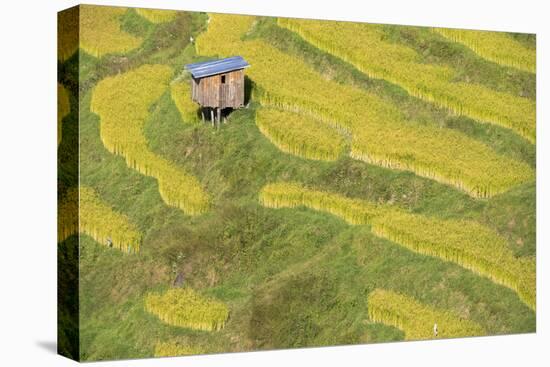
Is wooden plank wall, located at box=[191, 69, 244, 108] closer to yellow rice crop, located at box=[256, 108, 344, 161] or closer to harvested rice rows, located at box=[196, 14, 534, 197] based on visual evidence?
harvested rice rows, located at box=[196, 14, 534, 197]

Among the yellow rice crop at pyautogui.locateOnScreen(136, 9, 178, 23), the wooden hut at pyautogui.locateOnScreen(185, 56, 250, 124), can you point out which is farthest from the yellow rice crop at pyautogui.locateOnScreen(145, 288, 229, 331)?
the yellow rice crop at pyautogui.locateOnScreen(136, 9, 178, 23)

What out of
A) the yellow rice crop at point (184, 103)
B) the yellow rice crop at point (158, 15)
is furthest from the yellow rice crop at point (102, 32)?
the yellow rice crop at point (184, 103)

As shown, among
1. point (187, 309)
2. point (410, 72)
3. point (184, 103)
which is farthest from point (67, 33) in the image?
point (410, 72)

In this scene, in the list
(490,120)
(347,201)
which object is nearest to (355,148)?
(347,201)

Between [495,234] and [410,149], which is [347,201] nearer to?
[410,149]

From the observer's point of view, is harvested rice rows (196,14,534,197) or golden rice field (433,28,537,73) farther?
golden rice field (433,28,537,73)

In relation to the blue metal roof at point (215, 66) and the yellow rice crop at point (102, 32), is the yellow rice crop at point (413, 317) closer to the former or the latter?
the blue metal roof at point (215, 66)

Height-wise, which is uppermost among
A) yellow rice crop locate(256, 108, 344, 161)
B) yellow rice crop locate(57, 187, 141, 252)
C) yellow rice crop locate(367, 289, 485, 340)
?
yellow rice crop locate(256, 108, 344, 161)
